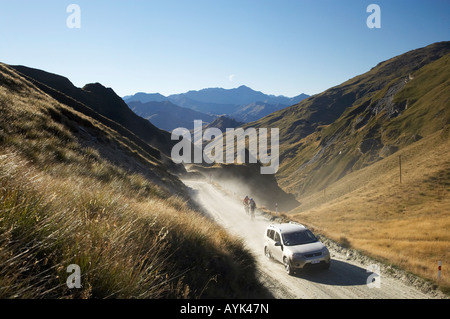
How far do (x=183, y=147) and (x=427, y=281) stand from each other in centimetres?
9929

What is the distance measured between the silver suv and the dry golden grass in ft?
12.8

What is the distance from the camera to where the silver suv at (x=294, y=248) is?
33.7 ft

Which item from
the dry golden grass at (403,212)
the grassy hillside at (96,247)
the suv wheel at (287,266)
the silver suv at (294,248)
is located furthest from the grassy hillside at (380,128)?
the grassy hillside at (96,247)

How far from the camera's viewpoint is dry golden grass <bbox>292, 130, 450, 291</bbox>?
1947cm

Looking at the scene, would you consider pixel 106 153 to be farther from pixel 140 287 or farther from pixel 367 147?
pixel 367 147

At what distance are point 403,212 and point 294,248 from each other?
48.1 m

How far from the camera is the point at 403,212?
157 feet

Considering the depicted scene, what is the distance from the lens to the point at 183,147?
10556 centimetres

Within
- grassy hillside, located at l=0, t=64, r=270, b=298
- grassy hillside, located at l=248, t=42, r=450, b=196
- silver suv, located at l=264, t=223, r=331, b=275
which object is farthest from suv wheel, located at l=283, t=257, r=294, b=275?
grassy hillside, located at l=248, t=42, r=450, b=196

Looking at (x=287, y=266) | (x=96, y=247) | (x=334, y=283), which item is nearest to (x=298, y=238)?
(x=287, y=266)

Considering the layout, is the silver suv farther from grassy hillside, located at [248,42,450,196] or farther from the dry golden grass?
A: grassy hillside, located at [248,42,450,196]

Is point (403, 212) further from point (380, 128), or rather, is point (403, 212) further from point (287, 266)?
point (380, 128)

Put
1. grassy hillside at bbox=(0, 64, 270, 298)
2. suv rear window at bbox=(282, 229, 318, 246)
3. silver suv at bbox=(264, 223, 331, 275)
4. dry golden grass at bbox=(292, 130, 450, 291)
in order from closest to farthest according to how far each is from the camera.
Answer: grassy hillside at bbox=(0, 64, 270, 298) < silver suv at bbox=(264, 223, 331, 275) < suv rear window at bbox=(282, 229, 318, 246) < dry golden grass at bbox=(292, 130, 450, 291)
